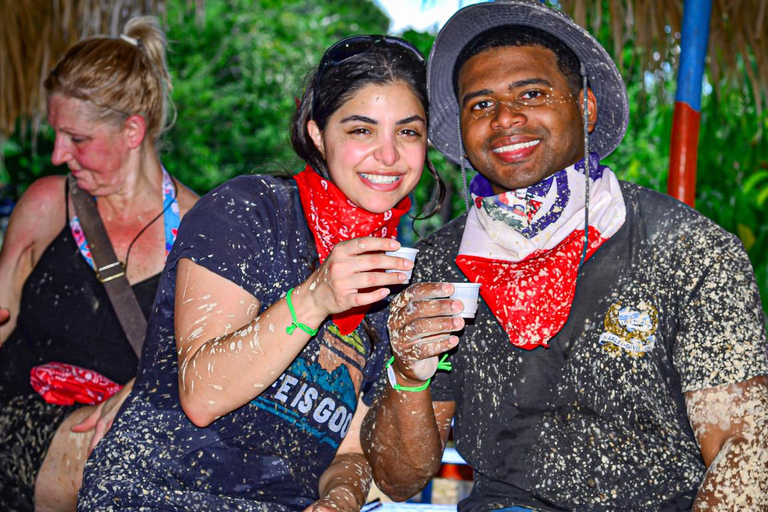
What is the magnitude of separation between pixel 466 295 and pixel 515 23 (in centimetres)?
111

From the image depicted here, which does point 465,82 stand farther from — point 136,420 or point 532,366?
point 136,420

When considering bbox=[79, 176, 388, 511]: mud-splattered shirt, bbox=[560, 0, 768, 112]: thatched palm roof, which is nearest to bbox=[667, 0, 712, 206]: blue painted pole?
bbox=[560, 0, 768, 112]: thatched palm roof

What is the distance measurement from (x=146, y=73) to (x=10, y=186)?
4261mm

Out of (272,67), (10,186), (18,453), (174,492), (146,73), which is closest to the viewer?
(174,492)

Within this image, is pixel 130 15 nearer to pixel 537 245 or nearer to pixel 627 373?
pixel 537 245

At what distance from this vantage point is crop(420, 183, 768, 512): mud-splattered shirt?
2232mm

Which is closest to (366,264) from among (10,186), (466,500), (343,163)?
(343,163)

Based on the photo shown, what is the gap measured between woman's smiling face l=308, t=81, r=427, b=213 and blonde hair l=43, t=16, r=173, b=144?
116cm

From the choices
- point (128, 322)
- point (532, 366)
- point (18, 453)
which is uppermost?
point (532, 366)

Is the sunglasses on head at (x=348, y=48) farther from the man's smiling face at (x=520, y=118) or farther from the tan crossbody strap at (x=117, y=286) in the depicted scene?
the tan crossbody strap at (x=117, y=286)

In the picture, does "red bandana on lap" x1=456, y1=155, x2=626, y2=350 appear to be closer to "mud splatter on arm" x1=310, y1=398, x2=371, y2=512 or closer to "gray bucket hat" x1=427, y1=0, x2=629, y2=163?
"gray bucket hat" x1=427, y1=0, x2=629, y2=163

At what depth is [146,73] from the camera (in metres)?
3.33

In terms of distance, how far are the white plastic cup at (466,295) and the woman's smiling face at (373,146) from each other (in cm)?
52

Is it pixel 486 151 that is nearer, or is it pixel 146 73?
pixel 486 151
